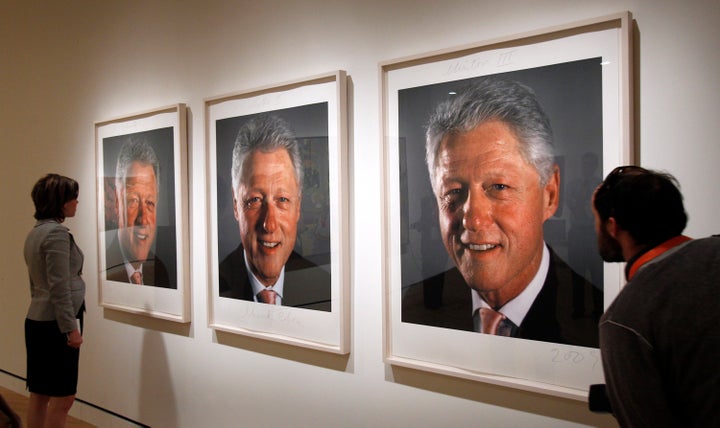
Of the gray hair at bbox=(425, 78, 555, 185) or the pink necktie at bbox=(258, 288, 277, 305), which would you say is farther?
the pink necktie at bbox=(258, 288, 277, 305)

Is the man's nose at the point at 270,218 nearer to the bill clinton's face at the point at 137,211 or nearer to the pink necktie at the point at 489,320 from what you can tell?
the bill clinton's face at the point at 137,211

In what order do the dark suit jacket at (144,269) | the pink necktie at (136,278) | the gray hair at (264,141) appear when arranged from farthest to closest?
the pink necktie at (136,278) < the dark suit jacket at (144,269) < the gray hair at (264,141)

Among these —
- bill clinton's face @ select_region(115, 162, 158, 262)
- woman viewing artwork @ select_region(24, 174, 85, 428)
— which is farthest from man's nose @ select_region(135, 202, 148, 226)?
woman viewing artwork @ select_region(24, 174, 85, 428)

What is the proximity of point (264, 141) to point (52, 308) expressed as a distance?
1.50 meters

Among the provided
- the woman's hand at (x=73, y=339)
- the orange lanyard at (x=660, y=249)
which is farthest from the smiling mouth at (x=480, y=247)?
the woman's hand at (x=73, y=339)

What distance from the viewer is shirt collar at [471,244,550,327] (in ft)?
6.32

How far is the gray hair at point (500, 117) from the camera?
192cm

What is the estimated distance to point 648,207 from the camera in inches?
50.7

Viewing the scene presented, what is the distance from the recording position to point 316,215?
257 centimetres

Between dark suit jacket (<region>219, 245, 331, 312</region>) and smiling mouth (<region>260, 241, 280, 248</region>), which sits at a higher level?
smiling mouth (<region>260, 241, 280, 248</region>)

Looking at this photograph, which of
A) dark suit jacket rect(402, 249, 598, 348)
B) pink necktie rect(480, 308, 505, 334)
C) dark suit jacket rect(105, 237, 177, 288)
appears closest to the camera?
dark suit jacket rect(402, 249, 598, 348)

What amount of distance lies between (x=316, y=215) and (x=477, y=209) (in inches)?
32.1

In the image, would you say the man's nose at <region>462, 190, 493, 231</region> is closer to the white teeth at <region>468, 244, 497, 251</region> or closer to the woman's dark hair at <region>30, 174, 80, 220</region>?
the white teeth at <region>468, 244, 497, 251</region>

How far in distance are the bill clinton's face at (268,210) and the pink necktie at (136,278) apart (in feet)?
3.37
